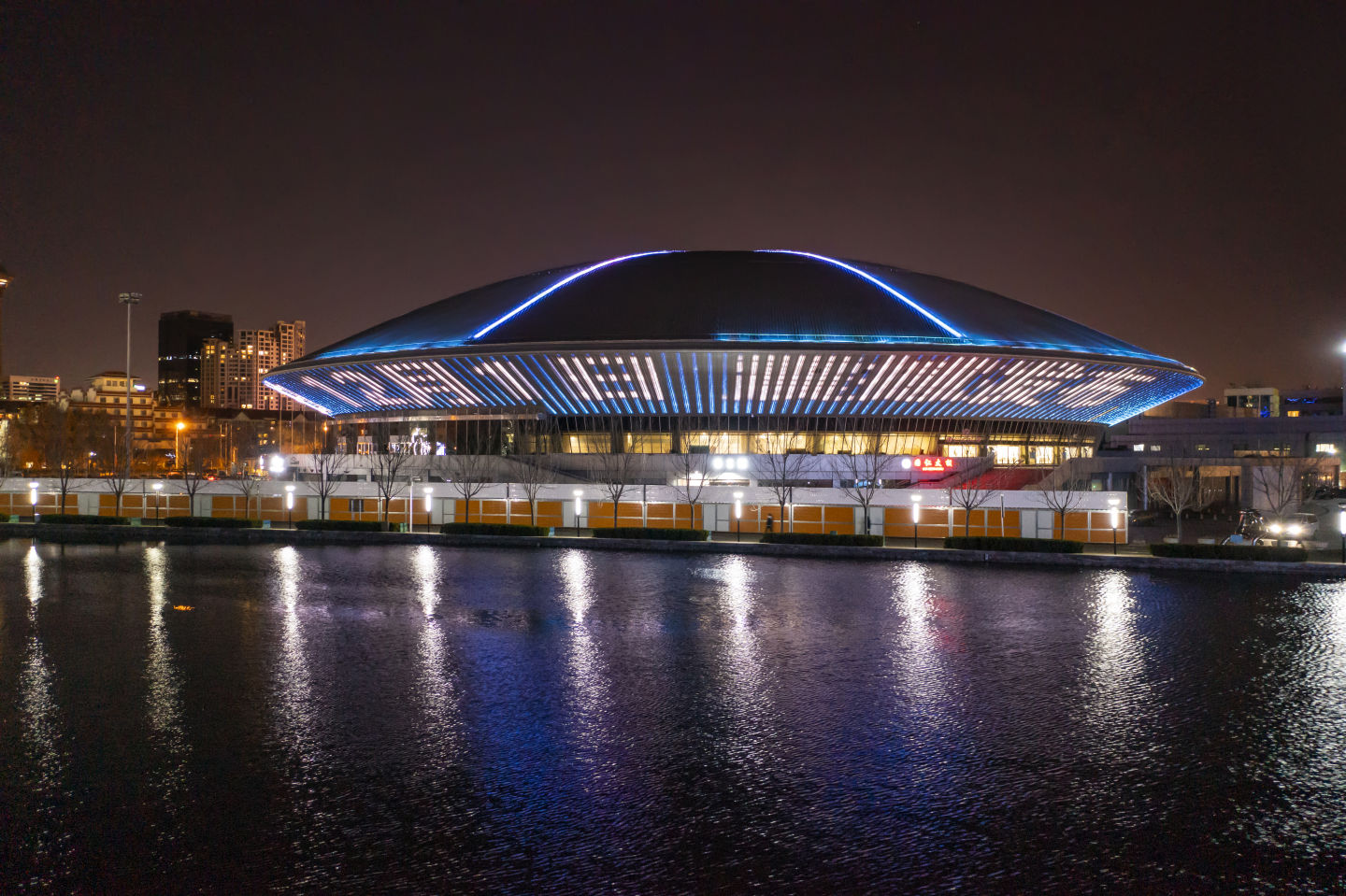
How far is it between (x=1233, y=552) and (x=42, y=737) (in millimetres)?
26952

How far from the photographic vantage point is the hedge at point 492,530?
35.1 metres

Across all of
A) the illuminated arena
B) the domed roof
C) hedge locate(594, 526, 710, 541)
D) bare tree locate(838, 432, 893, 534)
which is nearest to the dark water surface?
hedge locate(594, 526, 710, 541)

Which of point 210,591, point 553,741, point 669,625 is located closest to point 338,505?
point 210,591

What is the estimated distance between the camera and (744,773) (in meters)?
9.12

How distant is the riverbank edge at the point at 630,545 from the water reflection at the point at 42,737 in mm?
18344

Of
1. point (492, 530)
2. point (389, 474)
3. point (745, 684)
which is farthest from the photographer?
point (389, 474)

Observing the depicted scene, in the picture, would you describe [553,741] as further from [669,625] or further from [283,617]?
[283,617]

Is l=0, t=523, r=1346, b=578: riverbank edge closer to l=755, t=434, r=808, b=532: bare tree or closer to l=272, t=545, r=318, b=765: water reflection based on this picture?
l=755, t=434, r=808, b=532: bare tree

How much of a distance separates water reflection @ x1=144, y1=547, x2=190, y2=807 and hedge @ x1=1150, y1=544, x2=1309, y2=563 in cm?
2424

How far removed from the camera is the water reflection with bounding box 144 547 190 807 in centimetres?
903

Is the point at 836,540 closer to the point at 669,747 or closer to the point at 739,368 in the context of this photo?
the point at 739,368

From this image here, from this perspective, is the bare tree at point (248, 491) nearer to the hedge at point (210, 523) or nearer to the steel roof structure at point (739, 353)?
the hedge at point (210, 523)

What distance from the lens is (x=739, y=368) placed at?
4938 cm

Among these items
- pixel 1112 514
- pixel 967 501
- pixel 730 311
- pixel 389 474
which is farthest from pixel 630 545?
pixel 730 311
